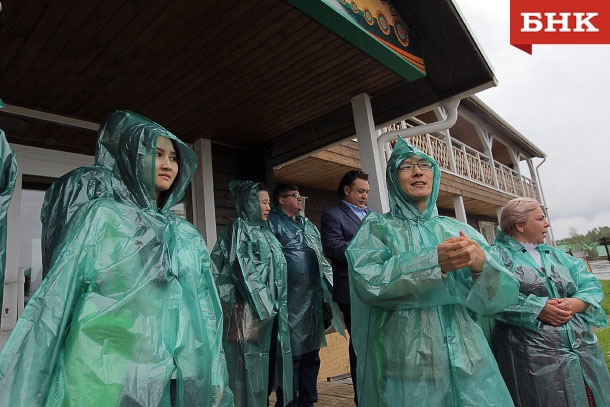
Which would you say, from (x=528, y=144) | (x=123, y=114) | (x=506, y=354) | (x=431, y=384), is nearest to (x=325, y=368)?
(x=506, y=354)

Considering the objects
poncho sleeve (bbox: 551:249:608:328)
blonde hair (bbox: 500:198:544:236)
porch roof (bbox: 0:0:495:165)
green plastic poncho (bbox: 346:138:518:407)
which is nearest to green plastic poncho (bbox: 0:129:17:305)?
porch roof (bbox: 0:0:495:165)

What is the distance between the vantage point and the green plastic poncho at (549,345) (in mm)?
1836

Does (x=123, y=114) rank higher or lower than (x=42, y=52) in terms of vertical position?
lower

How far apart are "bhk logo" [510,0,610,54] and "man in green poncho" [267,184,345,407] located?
303cm

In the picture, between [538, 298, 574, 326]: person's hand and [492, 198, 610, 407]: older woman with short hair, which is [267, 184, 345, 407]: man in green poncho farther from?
[538, 298, 574, 326]: person's hand

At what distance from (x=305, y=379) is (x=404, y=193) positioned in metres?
1.77

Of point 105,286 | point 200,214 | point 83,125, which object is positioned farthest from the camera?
point 200,214

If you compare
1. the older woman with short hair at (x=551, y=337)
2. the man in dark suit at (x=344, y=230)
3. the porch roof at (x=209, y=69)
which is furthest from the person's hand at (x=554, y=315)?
the porch roof at (x=209, y=69)

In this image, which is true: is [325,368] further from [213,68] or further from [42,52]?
[42,52]

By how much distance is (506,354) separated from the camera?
1.98 meters

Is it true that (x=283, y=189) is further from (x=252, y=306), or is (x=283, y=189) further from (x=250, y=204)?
(x=252, y=306)

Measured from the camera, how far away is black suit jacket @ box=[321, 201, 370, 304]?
104 inches

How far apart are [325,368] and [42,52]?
4.46m

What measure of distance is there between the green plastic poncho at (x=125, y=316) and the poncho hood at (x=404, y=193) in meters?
0.96
